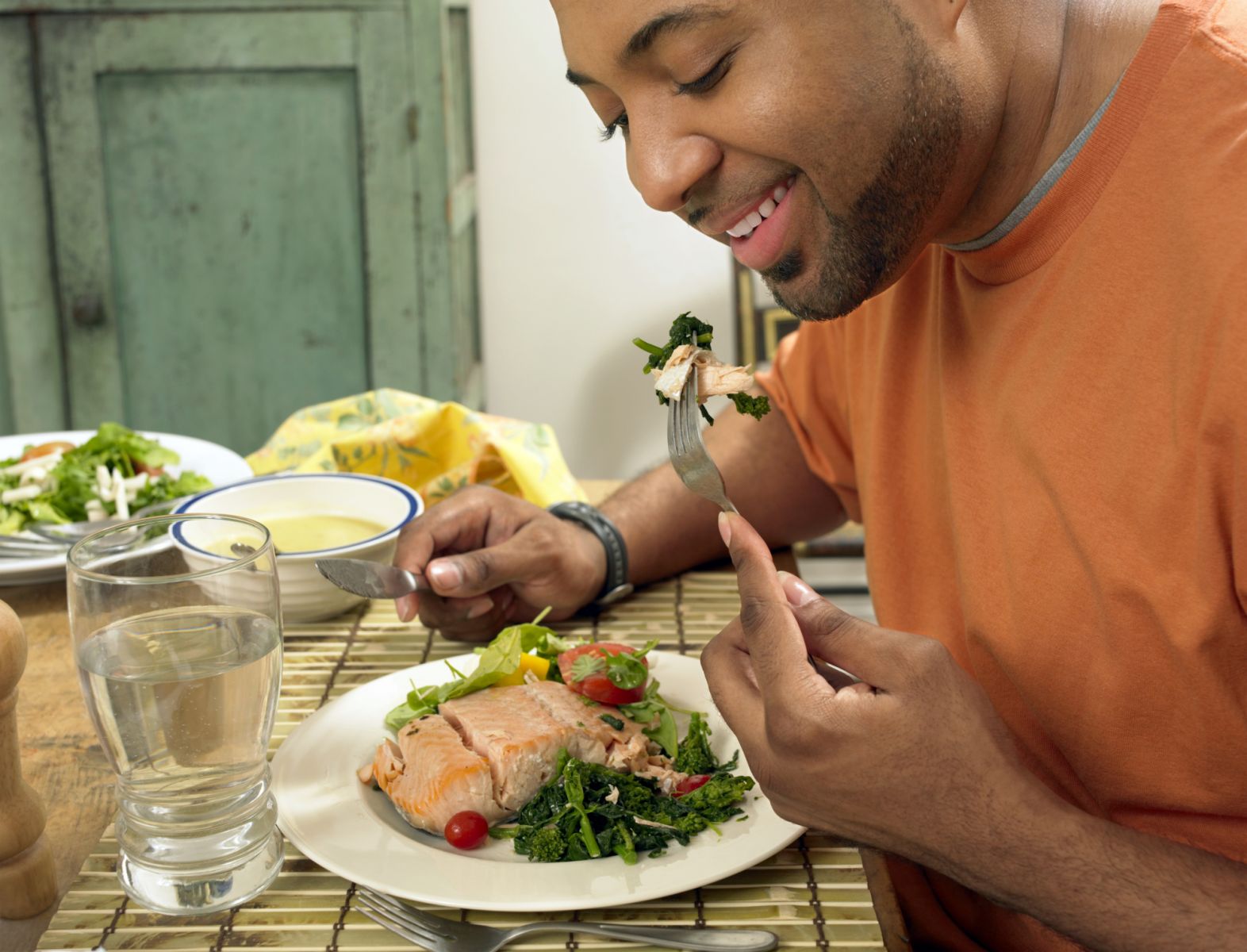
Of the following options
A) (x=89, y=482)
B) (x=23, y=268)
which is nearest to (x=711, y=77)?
(x=89, y=482)

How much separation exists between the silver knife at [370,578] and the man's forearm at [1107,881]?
745mm

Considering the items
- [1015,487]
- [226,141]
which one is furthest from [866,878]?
[226,141]

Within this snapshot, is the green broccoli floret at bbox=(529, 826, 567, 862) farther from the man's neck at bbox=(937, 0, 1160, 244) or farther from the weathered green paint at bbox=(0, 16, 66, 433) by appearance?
the weathered green paint at bbox=(0, 16, 66, 433)

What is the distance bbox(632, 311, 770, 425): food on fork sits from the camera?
1.29m

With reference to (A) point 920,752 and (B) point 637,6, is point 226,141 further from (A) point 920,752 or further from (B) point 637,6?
(A) point 920,752

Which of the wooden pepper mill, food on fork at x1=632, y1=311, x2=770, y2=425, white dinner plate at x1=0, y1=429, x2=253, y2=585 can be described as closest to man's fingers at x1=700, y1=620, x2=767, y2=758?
food on fork at x1=632, y1=311, x2=770, y2=425

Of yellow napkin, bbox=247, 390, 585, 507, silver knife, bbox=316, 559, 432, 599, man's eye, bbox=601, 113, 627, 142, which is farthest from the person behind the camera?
yellow napkin, bbox=247, 390, 585, 507

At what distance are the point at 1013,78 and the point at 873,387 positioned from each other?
44cm

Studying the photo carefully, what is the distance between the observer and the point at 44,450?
197 cm

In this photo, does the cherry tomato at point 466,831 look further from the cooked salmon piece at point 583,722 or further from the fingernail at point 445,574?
the fingernail at point 445,574

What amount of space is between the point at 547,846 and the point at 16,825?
0.44 m

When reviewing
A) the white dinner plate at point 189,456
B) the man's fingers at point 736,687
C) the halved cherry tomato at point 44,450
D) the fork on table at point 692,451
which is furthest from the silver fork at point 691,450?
the halved cherry tomato at point 44,450

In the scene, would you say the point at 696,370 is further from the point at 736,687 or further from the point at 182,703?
the point at 182,703

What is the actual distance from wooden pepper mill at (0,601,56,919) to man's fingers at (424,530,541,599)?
0.54m
